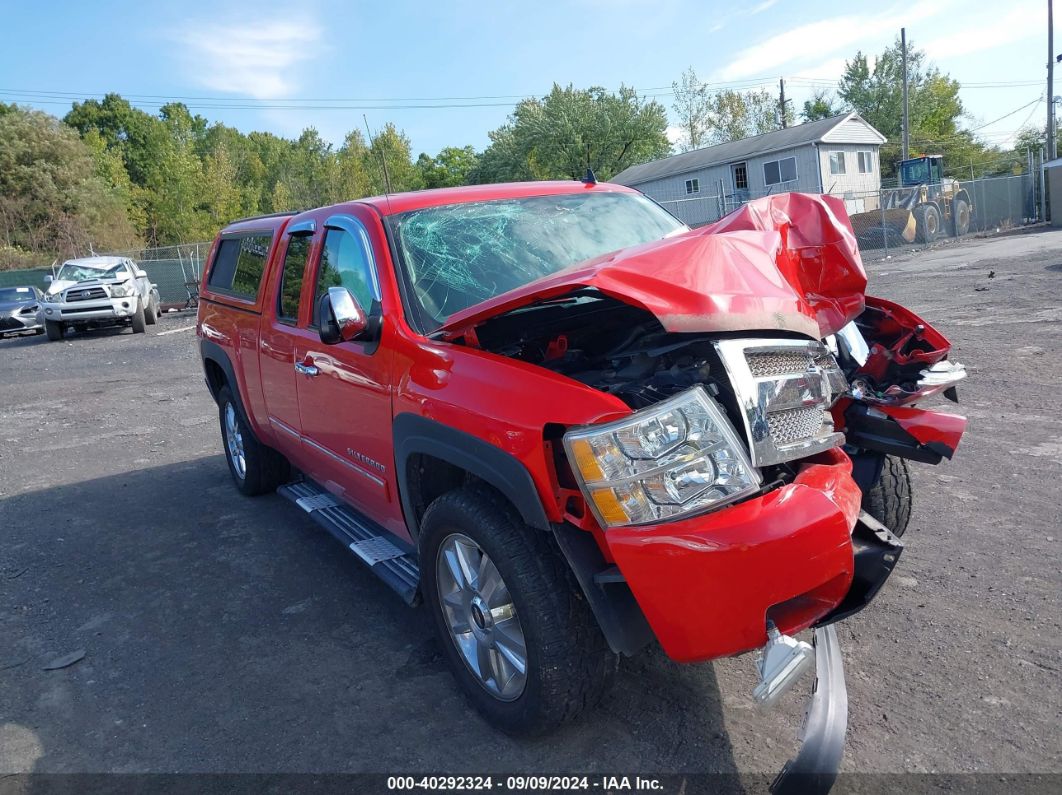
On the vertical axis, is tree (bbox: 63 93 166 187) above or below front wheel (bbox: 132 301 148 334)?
above

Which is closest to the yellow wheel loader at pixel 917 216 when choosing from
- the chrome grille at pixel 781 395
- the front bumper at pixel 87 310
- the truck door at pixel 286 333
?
the front bumper at pixel 87 310

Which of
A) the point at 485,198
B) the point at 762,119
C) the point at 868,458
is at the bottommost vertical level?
the point at 868,458

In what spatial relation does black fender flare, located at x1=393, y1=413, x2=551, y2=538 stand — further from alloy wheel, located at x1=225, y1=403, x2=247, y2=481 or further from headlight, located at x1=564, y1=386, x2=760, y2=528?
alloy wheel, located at x1=225, y1=403, x2=247, y2=481

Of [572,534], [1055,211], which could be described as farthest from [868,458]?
[1055,211]

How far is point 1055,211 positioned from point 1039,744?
→ 31.2 metres

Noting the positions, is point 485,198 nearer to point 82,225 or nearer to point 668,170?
point 668,170

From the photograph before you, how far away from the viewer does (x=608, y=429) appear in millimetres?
2357

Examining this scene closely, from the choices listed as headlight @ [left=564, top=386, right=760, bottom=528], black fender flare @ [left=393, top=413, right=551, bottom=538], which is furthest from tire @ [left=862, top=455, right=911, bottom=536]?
black fender flare @ [left=393, top=413, right=551, bottom=538]

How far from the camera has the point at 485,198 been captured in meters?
4.14

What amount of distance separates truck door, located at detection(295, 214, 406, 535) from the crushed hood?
657mm

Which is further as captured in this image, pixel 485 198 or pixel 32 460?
pixel 32 460

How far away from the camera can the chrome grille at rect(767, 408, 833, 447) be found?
102 inches

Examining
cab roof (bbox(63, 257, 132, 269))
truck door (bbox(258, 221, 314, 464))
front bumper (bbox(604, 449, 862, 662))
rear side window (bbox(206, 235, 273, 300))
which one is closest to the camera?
front bumper (bbox(604, 449, 862, 662))

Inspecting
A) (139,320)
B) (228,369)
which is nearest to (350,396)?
(228,369)
